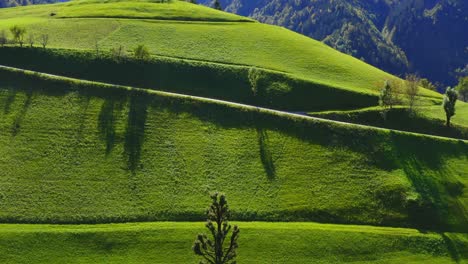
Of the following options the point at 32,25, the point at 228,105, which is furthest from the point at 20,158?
the point at 32,25

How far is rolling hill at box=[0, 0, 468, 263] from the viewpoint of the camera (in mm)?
80250

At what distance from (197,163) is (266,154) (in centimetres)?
1463

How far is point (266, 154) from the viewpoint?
101750mm

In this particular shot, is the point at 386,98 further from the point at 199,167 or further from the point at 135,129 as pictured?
the point at 135,129

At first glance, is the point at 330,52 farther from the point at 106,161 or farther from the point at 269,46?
the point at 106,161

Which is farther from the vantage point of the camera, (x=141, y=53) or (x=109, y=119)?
(x=141, y=53)

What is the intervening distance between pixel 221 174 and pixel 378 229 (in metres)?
30.9

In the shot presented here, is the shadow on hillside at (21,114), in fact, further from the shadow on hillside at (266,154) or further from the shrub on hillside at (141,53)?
the shadow on hillside at (266,154)

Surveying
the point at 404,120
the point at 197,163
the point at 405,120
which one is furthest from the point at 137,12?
the point at 405,120

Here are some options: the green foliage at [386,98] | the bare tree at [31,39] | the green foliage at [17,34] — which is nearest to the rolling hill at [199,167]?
the bare tree at [31,39]

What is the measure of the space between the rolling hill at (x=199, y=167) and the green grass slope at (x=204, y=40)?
240 inches

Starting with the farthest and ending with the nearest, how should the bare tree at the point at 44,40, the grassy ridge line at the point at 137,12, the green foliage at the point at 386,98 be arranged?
1. the grassy ridge line at the point at 137,12
2. the bare tree at the point at 44,40
3. the green foliage at the point at 386,98

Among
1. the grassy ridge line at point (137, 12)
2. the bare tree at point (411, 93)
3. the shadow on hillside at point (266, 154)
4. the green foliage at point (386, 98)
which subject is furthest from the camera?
the grassy ridge line at point (137, 12)

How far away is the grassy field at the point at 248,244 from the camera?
75812 mm
